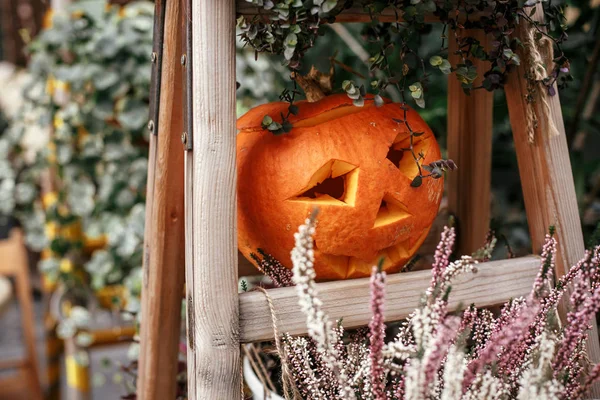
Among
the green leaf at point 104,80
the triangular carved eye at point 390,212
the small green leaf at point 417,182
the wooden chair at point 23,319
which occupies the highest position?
the green leaf at point 104,80

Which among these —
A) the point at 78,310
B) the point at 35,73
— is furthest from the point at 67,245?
the point at 35,73

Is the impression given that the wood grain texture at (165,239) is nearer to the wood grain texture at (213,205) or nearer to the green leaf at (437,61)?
the wood grain texture at (213,205)

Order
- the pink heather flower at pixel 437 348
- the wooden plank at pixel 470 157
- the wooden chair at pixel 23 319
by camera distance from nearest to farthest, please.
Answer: the pink heather flower at pixel 437 348 → the wooden plank at pixel 470 157 → the wooden chair at pixel 23 319

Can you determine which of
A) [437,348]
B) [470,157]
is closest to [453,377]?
[437,348]

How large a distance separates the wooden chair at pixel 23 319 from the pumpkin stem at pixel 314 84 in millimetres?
1504

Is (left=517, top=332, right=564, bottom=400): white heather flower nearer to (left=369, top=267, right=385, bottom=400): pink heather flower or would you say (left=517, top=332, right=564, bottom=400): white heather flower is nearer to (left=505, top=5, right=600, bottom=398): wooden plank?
(left=369, top=267, right=385, bottom=400): pink heather flower

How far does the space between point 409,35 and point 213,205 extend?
0.34 m

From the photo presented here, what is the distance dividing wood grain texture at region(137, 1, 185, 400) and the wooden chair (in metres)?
1.19

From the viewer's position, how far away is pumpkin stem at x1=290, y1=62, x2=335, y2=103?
819 millimetres

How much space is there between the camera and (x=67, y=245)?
6.15 ft

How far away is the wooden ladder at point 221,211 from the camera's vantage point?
680 mm

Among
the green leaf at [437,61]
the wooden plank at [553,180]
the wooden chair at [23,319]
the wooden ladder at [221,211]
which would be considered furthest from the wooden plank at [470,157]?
the wooden chair at [23,319]

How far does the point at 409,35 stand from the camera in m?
0.77

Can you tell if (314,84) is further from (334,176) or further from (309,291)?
(309,291)
